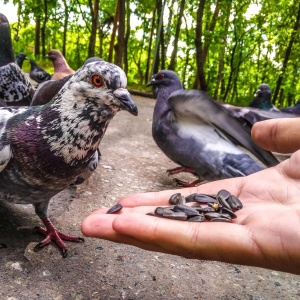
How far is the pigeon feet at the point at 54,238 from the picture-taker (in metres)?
2.40

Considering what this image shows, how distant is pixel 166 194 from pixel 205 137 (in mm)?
1489

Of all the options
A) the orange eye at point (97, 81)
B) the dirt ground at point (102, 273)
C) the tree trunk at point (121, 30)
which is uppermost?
the tree trunk at point (121, 30)

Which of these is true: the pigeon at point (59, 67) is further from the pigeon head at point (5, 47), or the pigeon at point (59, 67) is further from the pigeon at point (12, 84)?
the pigeon at point (12, 84)

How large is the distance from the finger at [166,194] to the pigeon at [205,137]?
2.77ft

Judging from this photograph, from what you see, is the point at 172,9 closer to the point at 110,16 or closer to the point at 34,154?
the point at 110,16

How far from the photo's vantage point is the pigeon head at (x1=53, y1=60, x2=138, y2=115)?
2016 mm

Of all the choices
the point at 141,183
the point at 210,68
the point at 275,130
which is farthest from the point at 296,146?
the point at 210,68

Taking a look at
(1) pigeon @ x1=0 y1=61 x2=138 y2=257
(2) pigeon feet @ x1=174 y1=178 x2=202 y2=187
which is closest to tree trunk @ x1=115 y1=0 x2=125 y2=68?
(2) pigeon feet @ x1=174 y1=178 x2=202 y2=187

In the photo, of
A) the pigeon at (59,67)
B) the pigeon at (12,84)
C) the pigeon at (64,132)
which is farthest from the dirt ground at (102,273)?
the pigeon at (59,67)

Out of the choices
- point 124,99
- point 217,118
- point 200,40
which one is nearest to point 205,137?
point 217,118

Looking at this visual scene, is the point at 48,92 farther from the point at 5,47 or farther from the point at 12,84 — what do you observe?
the point at 5,47

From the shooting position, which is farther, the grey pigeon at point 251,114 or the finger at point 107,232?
the grey pigeon at point 251,114

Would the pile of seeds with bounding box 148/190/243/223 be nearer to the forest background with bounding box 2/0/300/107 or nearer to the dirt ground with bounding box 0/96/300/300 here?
the dirt ground with bounding box 0/96/300/300

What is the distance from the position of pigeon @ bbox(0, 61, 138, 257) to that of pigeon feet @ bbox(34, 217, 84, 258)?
0.49m
